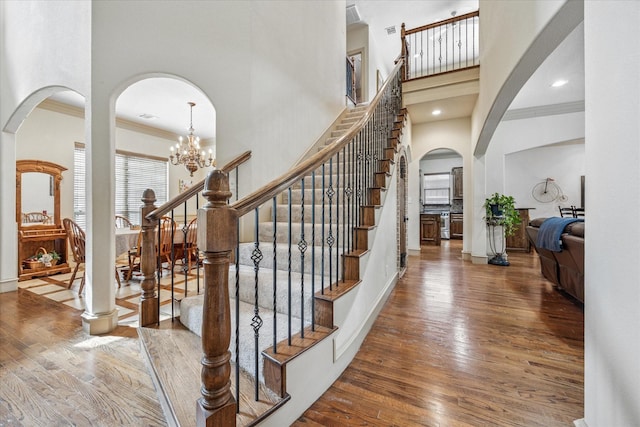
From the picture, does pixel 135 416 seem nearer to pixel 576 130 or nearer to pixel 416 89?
pixel 416 89

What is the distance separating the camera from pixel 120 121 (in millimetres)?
5762

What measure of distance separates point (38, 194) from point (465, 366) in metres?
6.32

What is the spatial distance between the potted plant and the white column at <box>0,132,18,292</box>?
735cm

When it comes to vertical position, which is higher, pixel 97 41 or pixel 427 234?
pixel 97 41

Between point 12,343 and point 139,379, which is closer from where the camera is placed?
point 139,379

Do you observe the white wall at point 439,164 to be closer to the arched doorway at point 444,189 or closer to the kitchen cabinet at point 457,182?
the arched doorway at point 444,189

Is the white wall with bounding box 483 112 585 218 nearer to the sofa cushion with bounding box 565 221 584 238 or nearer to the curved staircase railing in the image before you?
the sofa cushion with bounding box 565 221 584 238

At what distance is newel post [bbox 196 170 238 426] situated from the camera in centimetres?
104

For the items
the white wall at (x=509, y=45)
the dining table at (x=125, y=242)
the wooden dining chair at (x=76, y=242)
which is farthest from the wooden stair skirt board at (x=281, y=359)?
the wooden dining chair at (x=76, y=242)

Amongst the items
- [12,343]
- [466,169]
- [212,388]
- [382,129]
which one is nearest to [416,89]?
[466,169]

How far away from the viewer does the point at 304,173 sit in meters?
1.49

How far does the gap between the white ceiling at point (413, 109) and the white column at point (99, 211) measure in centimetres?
215

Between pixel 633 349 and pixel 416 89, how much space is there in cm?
486

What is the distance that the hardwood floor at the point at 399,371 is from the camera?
1.44 m
